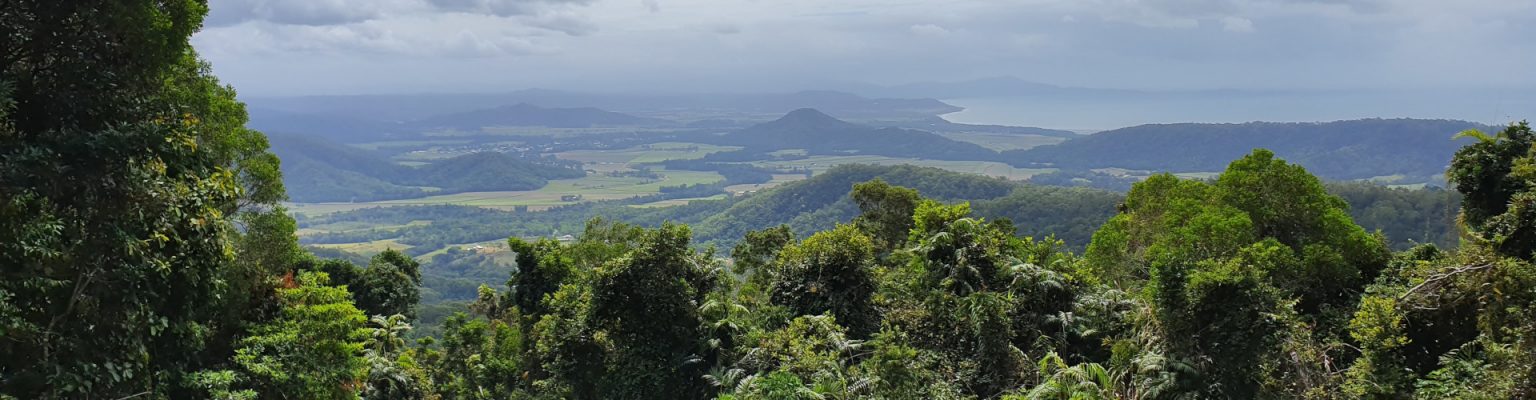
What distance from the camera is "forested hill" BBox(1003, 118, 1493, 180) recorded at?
504 ft

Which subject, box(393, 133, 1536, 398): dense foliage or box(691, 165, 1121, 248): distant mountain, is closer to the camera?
box(393, 133, 1536, 398): dense foliage

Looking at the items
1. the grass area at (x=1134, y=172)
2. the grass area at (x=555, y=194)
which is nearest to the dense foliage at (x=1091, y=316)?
the grass area at (x=555, y=194)

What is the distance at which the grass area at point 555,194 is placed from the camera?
15845 centimetres

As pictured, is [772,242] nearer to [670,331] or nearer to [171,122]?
[670,331]

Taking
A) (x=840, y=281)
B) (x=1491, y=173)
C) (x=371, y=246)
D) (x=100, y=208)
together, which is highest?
(x=1491, y=173)

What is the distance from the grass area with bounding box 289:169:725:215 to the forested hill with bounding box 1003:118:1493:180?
80.8 m

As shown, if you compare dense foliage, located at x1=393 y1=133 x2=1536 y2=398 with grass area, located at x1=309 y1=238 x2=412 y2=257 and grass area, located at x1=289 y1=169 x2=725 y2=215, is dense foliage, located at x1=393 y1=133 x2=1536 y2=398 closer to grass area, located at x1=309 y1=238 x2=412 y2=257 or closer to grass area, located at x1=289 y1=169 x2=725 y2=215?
grass area, located at x1=309 y1=238 x2=412 y2=257

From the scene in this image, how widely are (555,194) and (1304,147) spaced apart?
→ 151 m

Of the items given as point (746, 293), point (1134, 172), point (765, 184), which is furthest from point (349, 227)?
point (1134, 172)

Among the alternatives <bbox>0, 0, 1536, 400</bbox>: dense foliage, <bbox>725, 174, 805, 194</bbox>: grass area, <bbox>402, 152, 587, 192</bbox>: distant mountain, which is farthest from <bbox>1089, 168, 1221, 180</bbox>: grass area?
<bbox>0, 0, 1536, 400</bbox>: dense foliage

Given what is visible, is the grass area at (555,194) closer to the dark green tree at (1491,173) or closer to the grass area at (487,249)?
the grass area at (487,249)

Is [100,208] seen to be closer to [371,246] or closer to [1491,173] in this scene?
[1491,173]

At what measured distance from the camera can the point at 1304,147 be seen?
6698 inches

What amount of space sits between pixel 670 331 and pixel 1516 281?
31.7 feet
